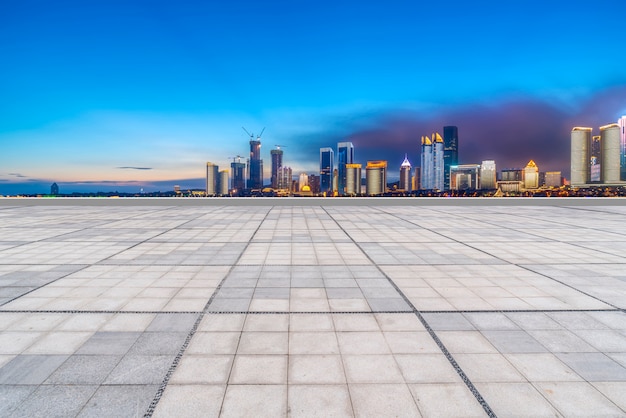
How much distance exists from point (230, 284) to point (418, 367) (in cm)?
453

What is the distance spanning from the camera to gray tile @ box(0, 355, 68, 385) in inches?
158

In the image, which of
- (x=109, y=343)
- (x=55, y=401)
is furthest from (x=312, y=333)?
(x=55, y=401)

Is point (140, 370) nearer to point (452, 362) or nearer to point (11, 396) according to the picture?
point (11, 396)

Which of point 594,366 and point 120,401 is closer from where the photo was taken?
point 120,401

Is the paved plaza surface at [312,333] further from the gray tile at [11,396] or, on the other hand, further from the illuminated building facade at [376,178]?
the illuminated building facade at [376,178]

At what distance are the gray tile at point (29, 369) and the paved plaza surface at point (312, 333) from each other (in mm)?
20

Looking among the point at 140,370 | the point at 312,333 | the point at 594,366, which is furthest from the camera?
the point at 312,333

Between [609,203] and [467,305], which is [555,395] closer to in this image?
[467,305]

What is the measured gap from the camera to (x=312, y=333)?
17.0ft

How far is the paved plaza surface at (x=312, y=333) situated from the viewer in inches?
145

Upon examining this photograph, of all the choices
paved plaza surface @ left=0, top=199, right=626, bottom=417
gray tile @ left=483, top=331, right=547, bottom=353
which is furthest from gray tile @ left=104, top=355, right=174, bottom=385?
gray tile @ left=483, top=331, right=547, bottom=353

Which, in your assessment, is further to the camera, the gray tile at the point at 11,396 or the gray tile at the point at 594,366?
the gray tile at the point at 594,366

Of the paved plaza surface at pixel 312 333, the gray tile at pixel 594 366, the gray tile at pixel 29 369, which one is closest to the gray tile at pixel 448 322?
the paved plaza surface at pixel 312 333

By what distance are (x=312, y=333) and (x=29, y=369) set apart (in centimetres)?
358
